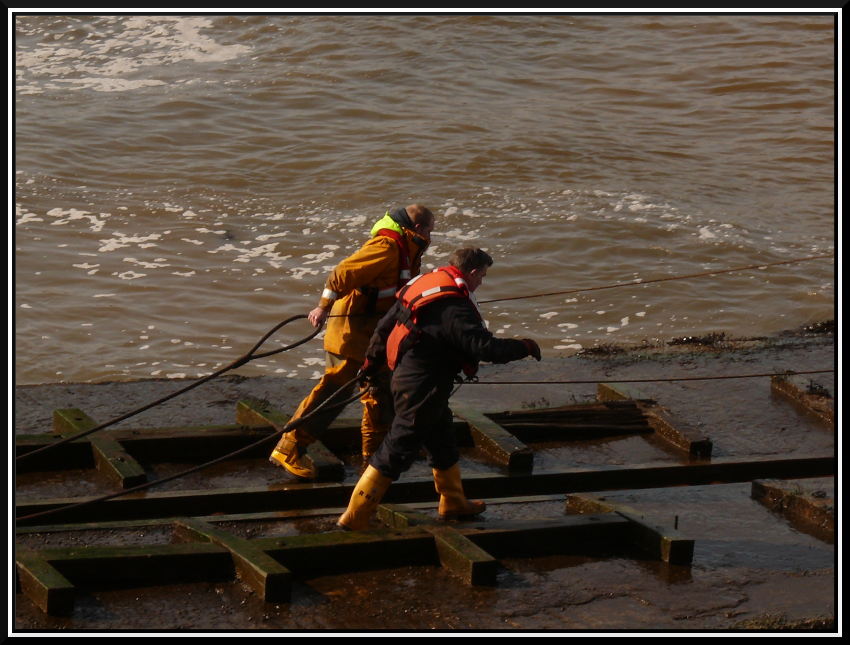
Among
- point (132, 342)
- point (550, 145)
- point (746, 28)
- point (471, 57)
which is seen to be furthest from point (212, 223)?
point (746, 28)

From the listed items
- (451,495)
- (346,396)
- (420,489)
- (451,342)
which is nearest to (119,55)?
(346,396)

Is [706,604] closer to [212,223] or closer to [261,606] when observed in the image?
[261,606]

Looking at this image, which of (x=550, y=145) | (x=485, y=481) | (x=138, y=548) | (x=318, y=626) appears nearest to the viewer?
(x=318, y=626)

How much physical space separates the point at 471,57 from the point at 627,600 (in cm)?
1721

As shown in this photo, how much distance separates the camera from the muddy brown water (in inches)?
214

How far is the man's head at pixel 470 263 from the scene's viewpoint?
242 inches

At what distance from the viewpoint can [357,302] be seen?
7.13m

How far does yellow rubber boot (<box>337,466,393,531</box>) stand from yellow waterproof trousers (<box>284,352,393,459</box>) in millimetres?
874

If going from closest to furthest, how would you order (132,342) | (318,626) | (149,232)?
(318,626) → (132,342) → (149,232)

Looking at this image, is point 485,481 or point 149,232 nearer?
point 485,481

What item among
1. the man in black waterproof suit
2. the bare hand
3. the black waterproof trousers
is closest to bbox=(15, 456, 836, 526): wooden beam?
the man in black waterproof suit

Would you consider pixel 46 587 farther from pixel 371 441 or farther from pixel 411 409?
pixel 371 441

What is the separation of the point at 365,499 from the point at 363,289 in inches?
53.4

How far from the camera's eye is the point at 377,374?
7312 mm
